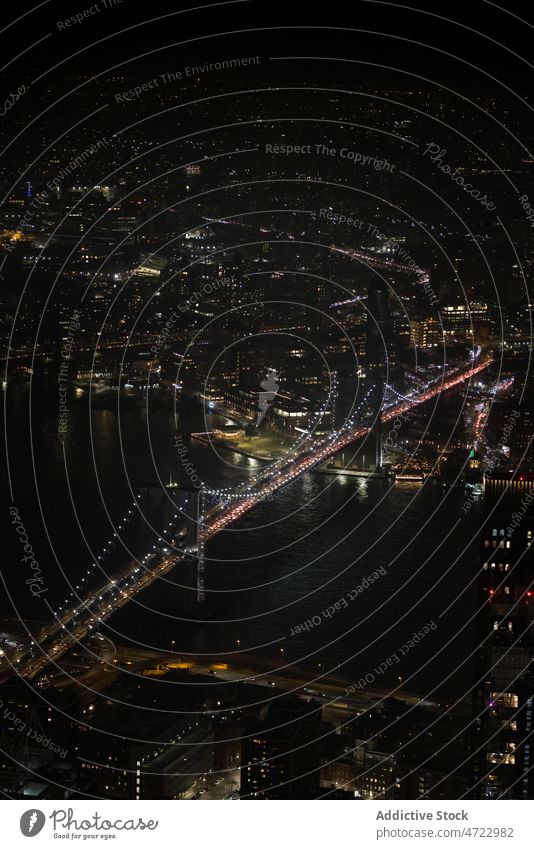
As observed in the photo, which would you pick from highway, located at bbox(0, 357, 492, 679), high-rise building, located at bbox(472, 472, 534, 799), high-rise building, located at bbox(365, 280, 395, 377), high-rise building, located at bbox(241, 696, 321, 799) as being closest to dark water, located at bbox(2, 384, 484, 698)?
highway, located at bbox(0, 357, 492, 679)

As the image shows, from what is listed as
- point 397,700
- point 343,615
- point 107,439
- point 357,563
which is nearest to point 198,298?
point 107,439

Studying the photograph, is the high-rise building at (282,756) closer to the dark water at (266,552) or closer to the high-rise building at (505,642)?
the high-rise building at (505,642)

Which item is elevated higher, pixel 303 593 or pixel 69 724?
pixel 303 593

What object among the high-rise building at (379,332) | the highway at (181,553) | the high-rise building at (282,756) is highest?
the high-rise building at (379,332)

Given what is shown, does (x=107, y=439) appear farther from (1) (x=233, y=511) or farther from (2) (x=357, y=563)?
(2) (x=357, y=563)

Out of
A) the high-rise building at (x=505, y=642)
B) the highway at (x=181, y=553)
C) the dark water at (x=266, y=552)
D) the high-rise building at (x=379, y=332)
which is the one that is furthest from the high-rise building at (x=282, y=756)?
the high-rise building at (x=379, y=332)
